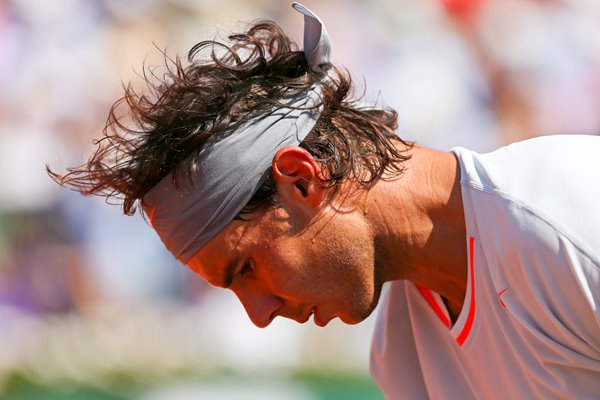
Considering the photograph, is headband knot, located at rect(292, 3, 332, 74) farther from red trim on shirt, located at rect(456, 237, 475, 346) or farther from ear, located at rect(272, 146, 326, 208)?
red trim on shirt, located at rect(456, 237, 475, 346)

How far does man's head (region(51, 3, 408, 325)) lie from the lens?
8.44 ft

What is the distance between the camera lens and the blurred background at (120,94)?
18.3ft

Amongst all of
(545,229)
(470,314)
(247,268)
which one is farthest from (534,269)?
(247,268)

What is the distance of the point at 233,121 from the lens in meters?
2.57

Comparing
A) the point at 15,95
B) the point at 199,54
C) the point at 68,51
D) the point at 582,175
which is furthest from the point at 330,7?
→ the point at 582,175

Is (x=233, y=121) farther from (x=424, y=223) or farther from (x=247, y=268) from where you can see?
(x=424, y=223)

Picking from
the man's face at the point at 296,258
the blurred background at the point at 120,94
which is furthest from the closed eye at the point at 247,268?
the blurred background at the point at 120,94

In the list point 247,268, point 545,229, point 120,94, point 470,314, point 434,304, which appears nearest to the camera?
point 545,229

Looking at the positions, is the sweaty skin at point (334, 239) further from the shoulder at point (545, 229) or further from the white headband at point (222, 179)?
the shoulder at point (545, 229)

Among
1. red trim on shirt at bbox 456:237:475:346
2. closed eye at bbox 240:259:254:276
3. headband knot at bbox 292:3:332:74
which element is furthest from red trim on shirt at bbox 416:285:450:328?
headband knot at bbox 292:3:332:74

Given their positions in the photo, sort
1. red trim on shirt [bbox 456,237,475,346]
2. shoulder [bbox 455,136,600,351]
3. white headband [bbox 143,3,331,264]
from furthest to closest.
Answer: white headband [bbox 143,3,331,264] → red trim on shirt [bbox 456,237,475,346] → shoulder [bbox 455,136,600,351]

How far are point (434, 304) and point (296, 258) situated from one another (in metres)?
0.50

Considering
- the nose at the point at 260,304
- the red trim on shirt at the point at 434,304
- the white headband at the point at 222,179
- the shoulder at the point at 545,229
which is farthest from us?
the red trim on shirt at the point at 434,304

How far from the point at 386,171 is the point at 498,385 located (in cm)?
66
